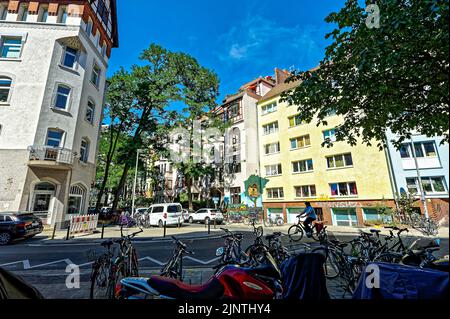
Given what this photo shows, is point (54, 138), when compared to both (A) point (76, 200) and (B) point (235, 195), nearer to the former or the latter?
(A) point (76, 200)

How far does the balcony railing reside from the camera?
1494cm

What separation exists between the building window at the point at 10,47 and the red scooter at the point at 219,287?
2301 centimetres

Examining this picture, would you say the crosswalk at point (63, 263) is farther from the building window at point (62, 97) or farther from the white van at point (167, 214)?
the building window at point (62, 97)

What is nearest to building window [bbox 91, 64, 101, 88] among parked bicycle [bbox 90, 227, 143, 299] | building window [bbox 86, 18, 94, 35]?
building window [bbox 86, 18, 94, 35]

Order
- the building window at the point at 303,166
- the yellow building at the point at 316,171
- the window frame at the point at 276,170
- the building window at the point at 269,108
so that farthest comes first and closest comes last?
the building window at the point at 269,108 < the window frame at the point at 276,170 < the building window at the point at 303,166 < the yellow building at the point at 316,171

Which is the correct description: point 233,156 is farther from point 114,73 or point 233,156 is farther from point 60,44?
point 60,44

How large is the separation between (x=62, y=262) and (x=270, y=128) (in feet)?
88.4

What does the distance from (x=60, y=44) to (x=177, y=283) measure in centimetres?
2293

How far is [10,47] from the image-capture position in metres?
17.2

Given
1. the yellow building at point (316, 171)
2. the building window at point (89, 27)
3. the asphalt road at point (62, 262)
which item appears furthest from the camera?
the yellow building at point (316, 171)

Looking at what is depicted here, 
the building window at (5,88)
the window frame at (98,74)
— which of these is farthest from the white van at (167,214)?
the building window at (5,88)

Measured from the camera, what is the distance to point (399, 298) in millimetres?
2045

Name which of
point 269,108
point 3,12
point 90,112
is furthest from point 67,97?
point 269,108

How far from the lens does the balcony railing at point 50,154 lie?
1494 cm
